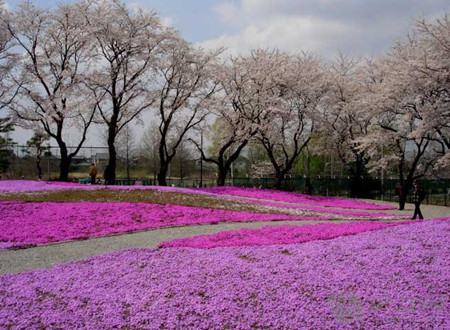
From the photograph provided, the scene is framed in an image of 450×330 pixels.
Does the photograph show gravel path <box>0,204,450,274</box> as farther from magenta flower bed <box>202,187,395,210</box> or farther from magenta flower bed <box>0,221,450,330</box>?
magenta flower bed <box>202,187,395,210</box>

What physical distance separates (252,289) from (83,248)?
680cm

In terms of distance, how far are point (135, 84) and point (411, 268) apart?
99.3ft

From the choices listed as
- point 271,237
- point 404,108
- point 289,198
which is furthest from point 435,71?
point 271,237

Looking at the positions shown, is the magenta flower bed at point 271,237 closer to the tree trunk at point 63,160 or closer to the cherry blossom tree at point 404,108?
the cherry blossom tree at point 404,108

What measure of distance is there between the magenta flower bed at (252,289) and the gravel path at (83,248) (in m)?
1.43

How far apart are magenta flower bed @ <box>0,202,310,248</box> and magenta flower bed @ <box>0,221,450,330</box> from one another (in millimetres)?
5176

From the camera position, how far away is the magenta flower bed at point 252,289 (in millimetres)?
7129

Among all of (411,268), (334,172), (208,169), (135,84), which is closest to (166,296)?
(411,268)

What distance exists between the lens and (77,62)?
3719 cm

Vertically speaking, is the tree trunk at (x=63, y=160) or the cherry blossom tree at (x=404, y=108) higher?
the cherry blossom tree at (x=404, y=108)

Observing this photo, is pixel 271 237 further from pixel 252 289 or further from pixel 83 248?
pixel 83 248

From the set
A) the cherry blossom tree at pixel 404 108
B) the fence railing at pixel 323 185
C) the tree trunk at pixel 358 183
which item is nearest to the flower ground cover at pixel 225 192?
the cherry blossom tree at pixel 404 108

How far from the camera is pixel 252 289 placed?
8.05 m

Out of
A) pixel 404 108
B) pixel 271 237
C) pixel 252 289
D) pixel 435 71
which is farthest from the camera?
pixel 404 108
